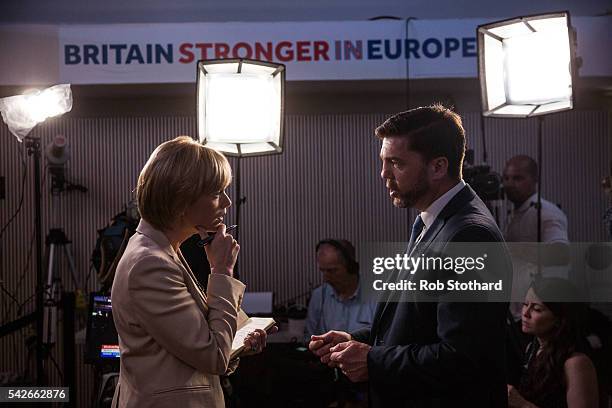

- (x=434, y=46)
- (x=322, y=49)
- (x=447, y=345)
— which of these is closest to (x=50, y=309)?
(x=322, y=49)

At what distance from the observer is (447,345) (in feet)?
4.30

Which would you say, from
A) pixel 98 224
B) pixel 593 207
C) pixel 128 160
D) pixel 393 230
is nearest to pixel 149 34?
pixel 128 160

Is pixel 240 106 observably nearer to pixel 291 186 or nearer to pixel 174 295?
pixel 174 295

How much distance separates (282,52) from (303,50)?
0.12 meters

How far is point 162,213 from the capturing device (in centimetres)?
129

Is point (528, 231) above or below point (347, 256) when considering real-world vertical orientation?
above

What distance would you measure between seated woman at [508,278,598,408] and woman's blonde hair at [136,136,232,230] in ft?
5.00

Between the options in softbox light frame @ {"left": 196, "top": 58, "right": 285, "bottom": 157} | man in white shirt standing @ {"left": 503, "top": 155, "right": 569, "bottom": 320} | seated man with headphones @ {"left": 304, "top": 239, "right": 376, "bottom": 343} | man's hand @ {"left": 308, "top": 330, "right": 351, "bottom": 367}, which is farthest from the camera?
seated man with headphones @ {"left": 304, "top": 239, "right": 376, "bottom": 343}

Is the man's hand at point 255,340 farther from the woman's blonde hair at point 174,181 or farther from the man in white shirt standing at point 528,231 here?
the man in white shirt standing at point 528,231

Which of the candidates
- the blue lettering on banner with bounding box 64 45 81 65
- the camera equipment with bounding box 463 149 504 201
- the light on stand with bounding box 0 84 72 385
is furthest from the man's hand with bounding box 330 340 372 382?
the blue lettering on banner with bounding box 64 45 81 65

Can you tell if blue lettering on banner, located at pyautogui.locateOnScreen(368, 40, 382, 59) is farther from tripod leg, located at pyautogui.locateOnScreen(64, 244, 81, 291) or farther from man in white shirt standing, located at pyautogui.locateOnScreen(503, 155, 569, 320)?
tripod leg, located at pyautogui.locateOnScreen(64, 244, 81, 291)

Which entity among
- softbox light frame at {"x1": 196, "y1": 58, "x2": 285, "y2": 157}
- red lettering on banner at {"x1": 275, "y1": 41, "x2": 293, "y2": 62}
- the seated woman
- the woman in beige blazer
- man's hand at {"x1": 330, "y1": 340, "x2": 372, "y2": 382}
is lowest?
the seated woman

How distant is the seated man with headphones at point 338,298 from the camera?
3500 mm

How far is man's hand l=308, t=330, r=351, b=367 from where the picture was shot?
1570mm
